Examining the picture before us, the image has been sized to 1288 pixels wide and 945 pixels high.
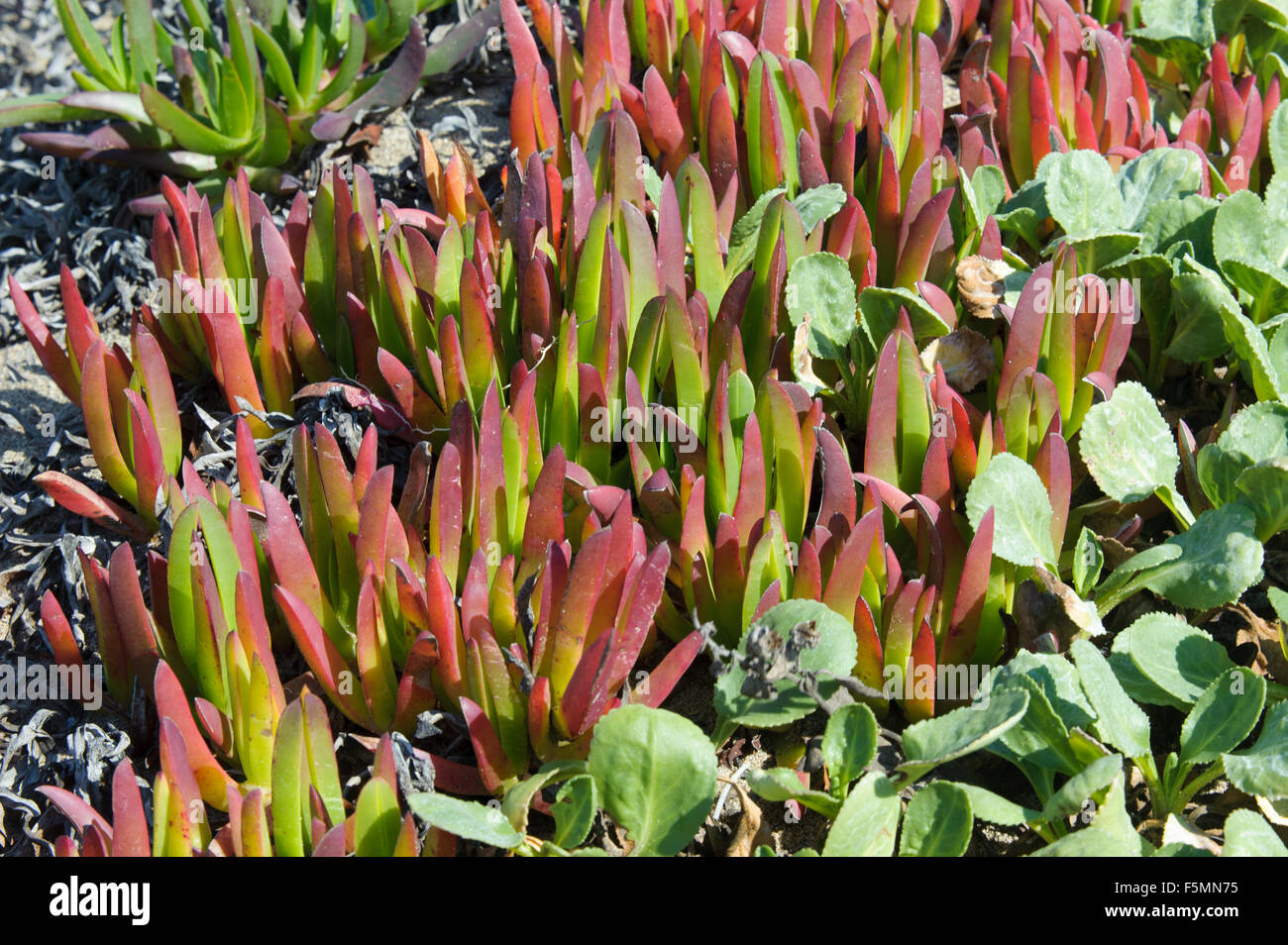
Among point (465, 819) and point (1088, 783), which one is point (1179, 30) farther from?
point (465, 819)

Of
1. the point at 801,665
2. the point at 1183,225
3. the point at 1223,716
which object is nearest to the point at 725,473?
the point at 801,665

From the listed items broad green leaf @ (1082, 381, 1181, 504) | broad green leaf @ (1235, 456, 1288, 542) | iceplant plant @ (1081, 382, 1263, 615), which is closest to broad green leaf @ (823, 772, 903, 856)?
iceplant plant @ (1081, 382, 1263, 615)

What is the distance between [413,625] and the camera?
173 cm

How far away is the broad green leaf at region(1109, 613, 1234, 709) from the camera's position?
66.8 inches

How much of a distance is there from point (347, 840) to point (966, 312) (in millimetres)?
1436

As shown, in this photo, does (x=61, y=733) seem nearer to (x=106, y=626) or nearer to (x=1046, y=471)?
(x=106, y=626)

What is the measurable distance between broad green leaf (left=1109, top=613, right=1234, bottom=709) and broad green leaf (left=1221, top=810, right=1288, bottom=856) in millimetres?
242

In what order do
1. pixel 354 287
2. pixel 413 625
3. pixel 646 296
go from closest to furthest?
pixel 413 625, pixel 646 296, pixel 354 287

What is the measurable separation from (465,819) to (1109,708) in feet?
2.92

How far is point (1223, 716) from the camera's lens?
63.0 inches

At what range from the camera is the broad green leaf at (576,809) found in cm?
150

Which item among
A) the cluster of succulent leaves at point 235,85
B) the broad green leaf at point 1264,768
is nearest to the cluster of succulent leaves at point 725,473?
the broad green leaf at point 1264,768

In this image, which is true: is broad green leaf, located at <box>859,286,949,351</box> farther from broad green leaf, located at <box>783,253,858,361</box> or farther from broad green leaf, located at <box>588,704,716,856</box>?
broad green leaf, located at <box>588,704,716,856</box>
